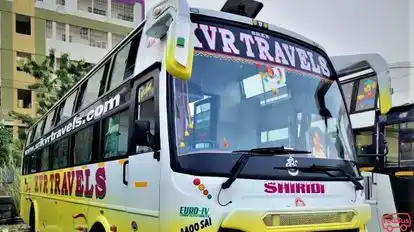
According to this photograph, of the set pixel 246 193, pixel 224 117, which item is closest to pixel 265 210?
pixel 246 193

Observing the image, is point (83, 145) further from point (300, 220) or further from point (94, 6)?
point (94, 6)

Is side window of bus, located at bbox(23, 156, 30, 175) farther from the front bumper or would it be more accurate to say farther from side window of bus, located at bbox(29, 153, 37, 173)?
the front bumper

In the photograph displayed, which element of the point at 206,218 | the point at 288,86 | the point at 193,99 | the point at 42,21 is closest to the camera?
the point at 206,218

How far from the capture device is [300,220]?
283 centimetres

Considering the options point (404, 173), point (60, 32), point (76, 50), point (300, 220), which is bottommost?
point (300, 220)

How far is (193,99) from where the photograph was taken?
116 inches

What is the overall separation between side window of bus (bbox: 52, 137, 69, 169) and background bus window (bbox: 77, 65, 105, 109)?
64 cm

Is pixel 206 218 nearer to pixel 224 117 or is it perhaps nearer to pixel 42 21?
pixel 224 117

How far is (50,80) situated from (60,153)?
35.7 feet

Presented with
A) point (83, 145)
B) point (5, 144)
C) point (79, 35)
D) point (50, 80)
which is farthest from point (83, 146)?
point (79, 35)

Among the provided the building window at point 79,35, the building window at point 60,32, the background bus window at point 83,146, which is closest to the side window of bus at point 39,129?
the background bus window at point 83,146

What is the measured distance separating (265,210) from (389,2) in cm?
274

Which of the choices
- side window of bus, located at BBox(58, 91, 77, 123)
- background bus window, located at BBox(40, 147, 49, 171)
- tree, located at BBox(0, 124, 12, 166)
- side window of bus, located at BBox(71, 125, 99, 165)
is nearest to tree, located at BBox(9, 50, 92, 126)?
tree, located at BBox(0, 124, 12, 166)

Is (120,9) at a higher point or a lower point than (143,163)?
higher
